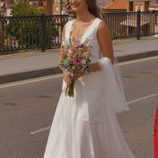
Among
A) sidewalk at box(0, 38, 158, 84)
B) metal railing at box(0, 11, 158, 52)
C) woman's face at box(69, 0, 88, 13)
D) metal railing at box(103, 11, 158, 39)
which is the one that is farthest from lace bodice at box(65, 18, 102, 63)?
metal railing at box(103, 11, 158, 39)

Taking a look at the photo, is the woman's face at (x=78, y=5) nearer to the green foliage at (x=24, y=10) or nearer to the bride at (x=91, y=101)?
the bride at (x=91, y=101)

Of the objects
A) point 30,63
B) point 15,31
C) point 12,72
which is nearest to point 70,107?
point 12,72

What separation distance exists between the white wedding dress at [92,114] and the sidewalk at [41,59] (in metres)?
7.44

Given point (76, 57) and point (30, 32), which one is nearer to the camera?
point (76, 57)

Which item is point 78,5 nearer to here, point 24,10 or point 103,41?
point 103,41

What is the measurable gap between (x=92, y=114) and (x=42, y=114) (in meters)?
3.87

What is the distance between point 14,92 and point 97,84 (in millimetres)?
6188

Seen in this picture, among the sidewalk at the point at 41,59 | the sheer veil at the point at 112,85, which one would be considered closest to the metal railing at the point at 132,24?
the sidewalk at the point at 41,59

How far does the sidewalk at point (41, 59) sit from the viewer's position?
12386 millimetres

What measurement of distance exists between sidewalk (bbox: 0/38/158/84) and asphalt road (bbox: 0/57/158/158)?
339 millimetres

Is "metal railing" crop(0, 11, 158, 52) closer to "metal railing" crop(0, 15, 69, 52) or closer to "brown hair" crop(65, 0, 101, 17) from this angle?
"metal railing" crop(0, 15, 69, 52)

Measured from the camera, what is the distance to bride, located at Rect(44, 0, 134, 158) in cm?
432

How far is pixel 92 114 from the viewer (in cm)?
437

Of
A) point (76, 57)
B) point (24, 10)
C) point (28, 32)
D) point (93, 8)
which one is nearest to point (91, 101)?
point (76, 57)
